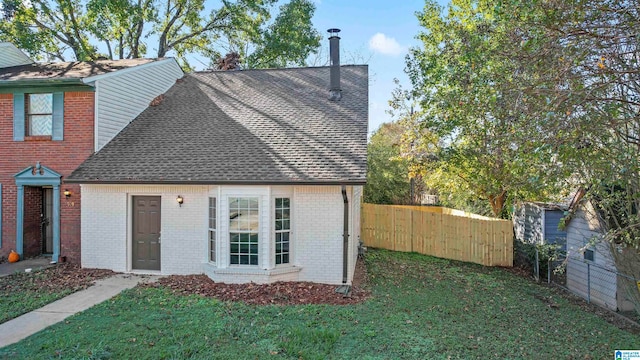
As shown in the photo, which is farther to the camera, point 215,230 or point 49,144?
point 49,144

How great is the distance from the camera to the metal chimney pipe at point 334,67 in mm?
12484

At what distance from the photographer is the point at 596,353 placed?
5.93 meters

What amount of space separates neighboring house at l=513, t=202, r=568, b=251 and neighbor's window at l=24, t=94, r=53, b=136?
1564 cm

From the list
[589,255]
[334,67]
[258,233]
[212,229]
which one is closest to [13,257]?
[212,229]

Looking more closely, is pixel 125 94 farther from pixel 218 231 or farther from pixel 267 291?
pixel 267 291

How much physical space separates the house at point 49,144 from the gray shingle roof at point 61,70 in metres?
0.06

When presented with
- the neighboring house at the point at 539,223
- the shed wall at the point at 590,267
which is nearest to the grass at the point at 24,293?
the shed wall at the point at 590,267

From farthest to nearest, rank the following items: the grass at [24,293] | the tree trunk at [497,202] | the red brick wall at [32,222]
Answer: the tree trunk at [497,202] → the red brick wall at [32,222] → the grass at [24,293]

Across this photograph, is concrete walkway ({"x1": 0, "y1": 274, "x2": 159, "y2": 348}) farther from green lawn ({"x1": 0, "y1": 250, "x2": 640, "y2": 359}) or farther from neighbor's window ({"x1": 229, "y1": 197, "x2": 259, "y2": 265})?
neighbor's window ({"x1": 229, "y1": 197, "x2": 259, "y2": 265})

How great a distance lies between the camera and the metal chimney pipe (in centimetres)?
1248

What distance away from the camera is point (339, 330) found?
6176 mm

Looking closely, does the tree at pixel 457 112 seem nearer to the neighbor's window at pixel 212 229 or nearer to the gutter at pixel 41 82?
the neighbor's window at pixel 212 229

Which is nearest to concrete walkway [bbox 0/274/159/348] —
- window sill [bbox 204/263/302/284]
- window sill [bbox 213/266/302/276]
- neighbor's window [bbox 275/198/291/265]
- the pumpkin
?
window sill [bbox 204/263/302/284]

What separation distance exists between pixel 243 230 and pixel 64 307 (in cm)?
376
